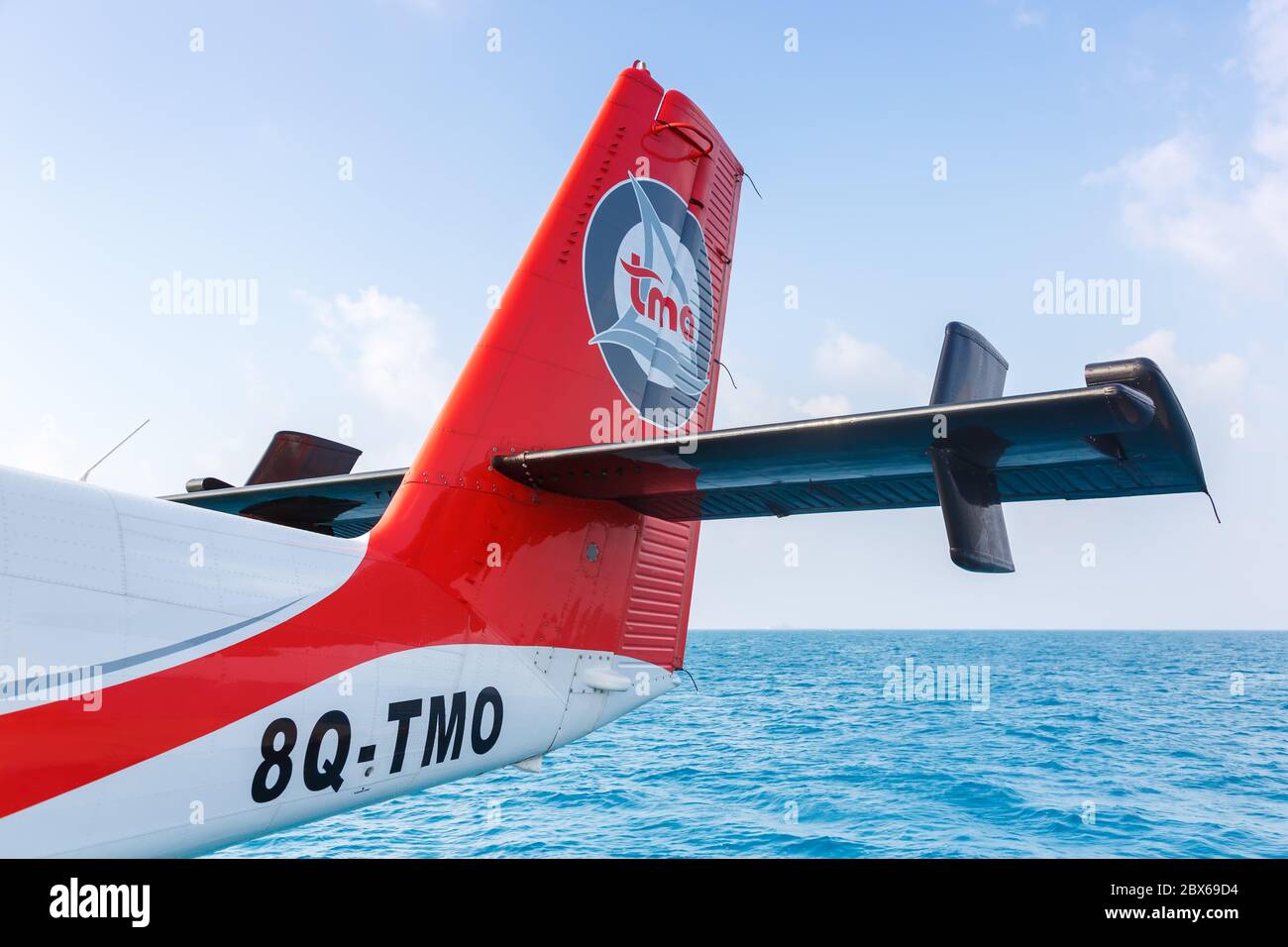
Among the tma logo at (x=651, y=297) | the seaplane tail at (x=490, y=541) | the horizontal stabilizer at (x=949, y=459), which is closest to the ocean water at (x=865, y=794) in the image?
the seaplane tail at (x=490, y=541)

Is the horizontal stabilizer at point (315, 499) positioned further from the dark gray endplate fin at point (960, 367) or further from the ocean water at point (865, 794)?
the dark gray endplate fin at point (960, 367)

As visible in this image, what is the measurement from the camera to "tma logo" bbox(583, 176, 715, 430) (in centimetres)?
542

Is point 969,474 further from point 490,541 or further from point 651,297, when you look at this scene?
point 651,297

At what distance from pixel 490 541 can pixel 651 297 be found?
88.7 inches

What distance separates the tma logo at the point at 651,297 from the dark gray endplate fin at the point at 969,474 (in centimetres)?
251

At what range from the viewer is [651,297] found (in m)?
5.77

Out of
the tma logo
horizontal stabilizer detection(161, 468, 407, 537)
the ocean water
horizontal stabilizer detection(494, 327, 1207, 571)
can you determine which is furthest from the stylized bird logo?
the ocean water

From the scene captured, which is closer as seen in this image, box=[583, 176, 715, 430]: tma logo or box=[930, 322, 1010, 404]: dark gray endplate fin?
box=[930, 322, 1010, 404]: dark gray endplate fin

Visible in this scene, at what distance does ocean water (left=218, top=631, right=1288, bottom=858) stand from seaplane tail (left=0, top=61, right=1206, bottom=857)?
76.7 inches

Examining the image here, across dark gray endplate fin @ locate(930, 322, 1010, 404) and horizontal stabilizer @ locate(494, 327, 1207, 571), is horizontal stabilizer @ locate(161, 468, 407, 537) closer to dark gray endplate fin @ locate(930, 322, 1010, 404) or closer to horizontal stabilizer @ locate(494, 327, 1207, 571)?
horizontal stabilizer @ locate(494, 327, 1207, 571)

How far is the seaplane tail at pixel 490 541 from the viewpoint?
2809mm

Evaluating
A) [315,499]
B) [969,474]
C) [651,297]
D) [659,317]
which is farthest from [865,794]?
[969,474]

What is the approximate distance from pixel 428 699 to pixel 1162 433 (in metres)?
3.34
